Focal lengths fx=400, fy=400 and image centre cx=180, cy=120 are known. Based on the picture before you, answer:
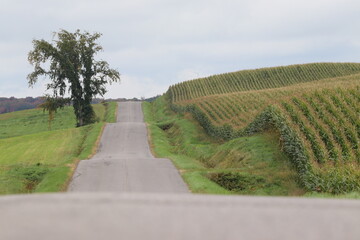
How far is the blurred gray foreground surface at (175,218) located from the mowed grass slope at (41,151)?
13.1m

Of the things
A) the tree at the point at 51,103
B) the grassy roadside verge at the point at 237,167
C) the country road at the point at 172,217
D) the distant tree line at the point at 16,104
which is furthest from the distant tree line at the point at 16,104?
the country road at the point at 172,217

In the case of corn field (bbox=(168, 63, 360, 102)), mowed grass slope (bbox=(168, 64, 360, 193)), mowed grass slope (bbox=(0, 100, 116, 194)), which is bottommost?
mowed grass slope (bbox=(0, 100, 116, 194))

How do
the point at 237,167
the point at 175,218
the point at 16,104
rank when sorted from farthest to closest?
the point at 16,104
the point at 237,167
the point at 175,218

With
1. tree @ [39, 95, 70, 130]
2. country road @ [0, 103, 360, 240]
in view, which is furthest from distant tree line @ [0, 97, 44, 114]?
country road @ [0, 103, 360, 240]

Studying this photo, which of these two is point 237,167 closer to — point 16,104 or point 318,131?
point 318,131

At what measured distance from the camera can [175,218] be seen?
5.97 feet

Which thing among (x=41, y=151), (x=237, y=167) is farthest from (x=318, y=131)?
(x=41, y=151)

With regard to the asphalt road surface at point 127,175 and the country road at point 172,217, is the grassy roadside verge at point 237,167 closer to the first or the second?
the asphalt road surface at point 127,175

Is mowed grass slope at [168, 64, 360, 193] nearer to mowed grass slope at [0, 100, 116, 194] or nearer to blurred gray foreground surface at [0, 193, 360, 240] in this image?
mowed grass slope at [0, 100, 116, 194]

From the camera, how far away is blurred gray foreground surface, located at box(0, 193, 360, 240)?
70.7 inches

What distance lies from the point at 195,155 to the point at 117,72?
1185 inches

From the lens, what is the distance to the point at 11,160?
89.9 feet

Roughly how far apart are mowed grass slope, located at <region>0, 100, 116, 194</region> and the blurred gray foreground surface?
13137mm

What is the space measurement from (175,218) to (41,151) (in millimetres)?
29858
